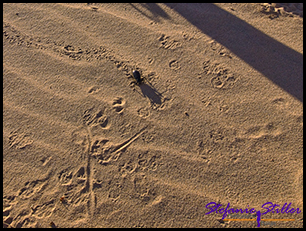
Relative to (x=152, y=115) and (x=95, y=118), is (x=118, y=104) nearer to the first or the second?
(x=95, y=118)

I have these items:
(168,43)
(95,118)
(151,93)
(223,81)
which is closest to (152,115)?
(151,93)

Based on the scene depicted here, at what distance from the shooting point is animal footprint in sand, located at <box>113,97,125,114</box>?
8.00 feet

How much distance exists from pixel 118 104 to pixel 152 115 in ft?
1.37

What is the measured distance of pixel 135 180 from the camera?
6.96ft

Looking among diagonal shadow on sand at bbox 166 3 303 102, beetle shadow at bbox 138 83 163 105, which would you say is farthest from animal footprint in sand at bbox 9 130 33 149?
diagonal shadow on sand at bbox 166 3 303 102

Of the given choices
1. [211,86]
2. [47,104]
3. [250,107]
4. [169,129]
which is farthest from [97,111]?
[250,107]

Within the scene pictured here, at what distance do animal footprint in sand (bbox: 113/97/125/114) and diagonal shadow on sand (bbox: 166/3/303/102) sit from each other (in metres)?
1.47

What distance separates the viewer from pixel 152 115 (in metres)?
2.38

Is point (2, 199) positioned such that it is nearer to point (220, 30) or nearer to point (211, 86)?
point (211, 86)

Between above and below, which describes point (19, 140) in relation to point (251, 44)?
below

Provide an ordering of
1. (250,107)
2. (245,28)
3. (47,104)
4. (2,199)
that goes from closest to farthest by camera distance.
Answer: (2,199), (250,107), (47,104), (245,28)

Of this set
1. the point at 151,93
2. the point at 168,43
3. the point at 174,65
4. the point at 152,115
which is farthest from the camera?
the point at 168,43

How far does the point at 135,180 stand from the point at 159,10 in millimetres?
2407

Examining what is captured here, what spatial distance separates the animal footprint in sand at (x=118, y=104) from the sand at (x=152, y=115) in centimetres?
1
